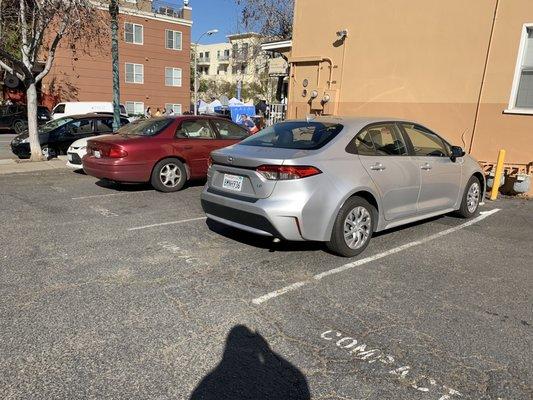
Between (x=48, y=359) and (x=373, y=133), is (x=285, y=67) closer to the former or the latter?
(x=373, y=133)

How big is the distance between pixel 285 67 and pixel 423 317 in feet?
39.0

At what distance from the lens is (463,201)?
6.76 m

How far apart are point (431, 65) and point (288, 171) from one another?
706 centimetres

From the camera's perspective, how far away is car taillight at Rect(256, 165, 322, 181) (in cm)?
439

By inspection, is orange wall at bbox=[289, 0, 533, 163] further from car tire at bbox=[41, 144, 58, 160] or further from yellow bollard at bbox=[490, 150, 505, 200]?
car tire at bbox=[41, 144, 58, 160]

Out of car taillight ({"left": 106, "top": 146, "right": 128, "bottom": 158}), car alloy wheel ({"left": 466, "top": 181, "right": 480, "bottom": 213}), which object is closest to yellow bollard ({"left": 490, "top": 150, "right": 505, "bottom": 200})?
car alloy wheel ({"left": 466, "top": 181, "right": 480, "bottom": 213})

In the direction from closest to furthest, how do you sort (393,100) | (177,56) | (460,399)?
(460,399) → (393,100) → (177,56)

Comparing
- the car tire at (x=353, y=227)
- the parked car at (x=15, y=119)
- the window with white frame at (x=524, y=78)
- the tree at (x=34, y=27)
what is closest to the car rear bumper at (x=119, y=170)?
the car tire at (x=353, y=227)

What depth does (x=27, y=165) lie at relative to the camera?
11.5m

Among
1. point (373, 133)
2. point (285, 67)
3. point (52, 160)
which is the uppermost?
point (285, 67)

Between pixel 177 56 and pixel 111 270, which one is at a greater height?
pixel 177 56

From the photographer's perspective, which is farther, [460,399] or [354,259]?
[354,259]

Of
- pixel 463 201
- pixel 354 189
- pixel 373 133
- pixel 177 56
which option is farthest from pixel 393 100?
pixel 177 56

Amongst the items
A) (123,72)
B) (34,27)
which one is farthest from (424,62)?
(123,72)
